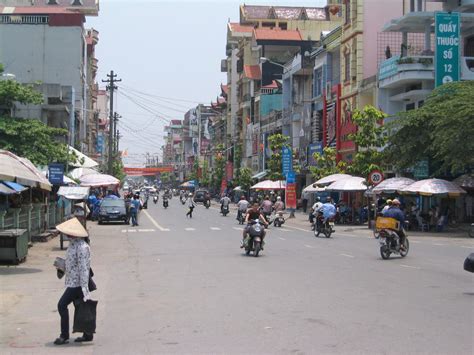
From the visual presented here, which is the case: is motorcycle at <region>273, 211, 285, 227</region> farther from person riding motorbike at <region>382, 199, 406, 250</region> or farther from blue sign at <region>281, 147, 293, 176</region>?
person riding motorbike at <region>382, 199, 406, 250</region>

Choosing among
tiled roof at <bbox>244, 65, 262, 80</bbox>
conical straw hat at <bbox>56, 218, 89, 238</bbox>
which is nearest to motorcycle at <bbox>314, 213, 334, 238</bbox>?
A: conical straw hat at <bbox>56, 218, 89, 238</bbox>

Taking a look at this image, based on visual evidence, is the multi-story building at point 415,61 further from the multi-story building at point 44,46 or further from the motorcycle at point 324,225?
the multi-story building at point 44,46

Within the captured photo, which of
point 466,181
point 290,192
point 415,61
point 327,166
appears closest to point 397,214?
point 466,181

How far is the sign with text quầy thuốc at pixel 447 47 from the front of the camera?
130 feet

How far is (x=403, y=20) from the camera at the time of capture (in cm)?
4397

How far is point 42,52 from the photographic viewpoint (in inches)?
2822

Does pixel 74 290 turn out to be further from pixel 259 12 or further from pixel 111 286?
pixel 259 12

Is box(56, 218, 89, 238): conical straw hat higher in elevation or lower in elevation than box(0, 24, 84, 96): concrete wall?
lower

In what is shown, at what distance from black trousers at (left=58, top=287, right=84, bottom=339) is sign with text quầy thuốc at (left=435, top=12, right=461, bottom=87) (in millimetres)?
33987

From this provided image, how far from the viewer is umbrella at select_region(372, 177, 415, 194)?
122ft

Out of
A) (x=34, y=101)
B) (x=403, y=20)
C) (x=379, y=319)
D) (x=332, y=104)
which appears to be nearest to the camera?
(x=379, y=319)

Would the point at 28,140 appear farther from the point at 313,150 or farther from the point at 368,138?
the point at 313,150

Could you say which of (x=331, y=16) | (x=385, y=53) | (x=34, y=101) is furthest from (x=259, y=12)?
(x=34, y=101)

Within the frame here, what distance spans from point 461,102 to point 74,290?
93.6ft
